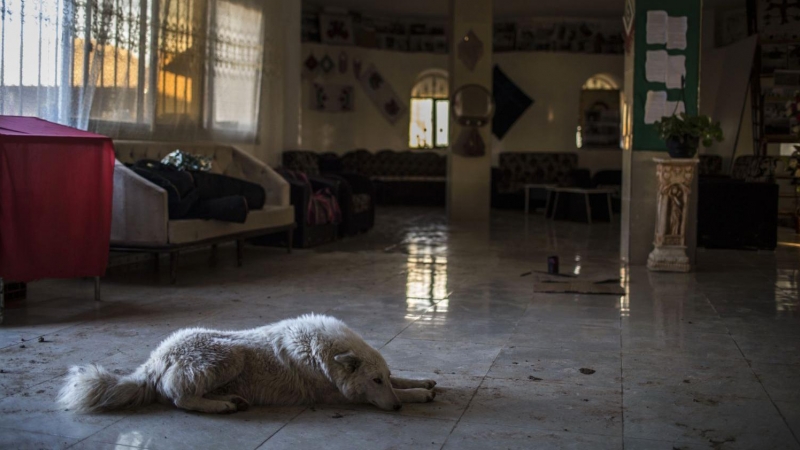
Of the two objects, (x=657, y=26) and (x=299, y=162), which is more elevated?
(x=657, y=26)

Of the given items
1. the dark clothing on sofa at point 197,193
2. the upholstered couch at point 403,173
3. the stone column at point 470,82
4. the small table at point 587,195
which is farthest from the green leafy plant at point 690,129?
the upholstered couch at point 403,173

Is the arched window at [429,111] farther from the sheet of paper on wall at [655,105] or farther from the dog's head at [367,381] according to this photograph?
the dog's head at [367,381]

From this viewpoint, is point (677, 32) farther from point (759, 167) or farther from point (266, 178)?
point (759, 167)

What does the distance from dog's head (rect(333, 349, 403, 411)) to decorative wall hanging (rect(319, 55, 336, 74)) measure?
13059 millimetres

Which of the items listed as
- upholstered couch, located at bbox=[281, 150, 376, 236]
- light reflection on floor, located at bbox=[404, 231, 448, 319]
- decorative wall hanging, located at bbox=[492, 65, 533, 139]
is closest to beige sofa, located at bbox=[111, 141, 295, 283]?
light reflection on floor, located at bbox=[404, 231, 448, 319]

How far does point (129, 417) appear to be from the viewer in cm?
294

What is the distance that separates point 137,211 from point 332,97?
10154 millimetres

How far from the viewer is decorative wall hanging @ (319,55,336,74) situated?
15547 millimetres

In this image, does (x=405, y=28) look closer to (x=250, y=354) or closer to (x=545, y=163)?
(x=545, y=163)

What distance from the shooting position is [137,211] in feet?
19.7

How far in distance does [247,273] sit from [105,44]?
85.9 inches

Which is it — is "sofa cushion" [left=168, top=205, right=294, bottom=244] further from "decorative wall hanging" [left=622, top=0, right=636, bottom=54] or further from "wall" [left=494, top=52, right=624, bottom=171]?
"wall" [left=494, top=52, right=624, bottom=171]

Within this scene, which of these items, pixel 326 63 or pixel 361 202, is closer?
pixel 361 202

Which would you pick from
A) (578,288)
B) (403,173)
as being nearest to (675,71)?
(578,288)
